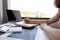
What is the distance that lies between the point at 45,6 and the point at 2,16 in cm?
92

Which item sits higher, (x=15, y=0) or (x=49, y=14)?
(x=15, y=0)

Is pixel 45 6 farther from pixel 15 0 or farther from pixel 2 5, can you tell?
pixel 2 5

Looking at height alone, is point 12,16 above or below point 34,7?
below

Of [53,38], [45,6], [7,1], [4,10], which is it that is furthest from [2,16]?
[53,38]

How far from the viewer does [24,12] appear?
2307mm

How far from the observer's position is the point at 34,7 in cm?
231

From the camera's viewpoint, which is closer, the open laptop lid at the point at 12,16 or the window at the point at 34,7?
the open laptop lid at the point at 12,16

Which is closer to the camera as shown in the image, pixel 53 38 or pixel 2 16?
pixel 53 38

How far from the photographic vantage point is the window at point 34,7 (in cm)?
229

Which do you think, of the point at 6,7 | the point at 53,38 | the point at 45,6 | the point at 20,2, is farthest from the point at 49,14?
the point at 53,38

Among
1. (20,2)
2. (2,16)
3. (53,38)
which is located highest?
(20,2)

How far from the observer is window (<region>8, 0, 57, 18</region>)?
2.29 metres

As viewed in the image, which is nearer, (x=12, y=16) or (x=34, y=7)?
(x=12, y=16)

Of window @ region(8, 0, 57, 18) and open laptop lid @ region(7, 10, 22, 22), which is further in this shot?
window @ region(8, 0, 57, 18)
